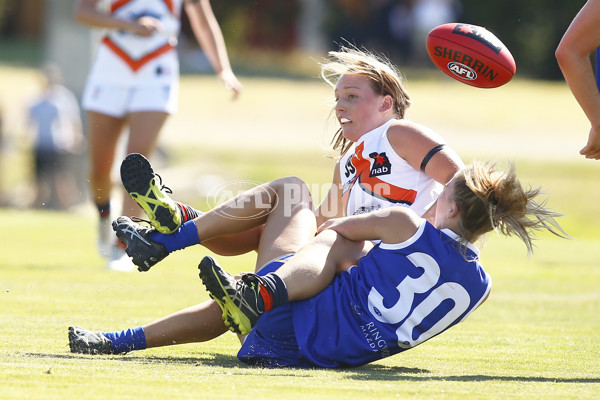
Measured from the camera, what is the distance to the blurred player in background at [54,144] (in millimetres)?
14562

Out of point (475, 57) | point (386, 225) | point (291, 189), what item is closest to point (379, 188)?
point (291, 189)

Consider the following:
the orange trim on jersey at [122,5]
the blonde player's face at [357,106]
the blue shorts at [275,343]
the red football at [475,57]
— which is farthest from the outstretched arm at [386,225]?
the orange trim on jersey at [122,5]

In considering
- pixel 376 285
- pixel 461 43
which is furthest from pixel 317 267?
pixel 461 43

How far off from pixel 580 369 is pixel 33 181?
40.3 feet

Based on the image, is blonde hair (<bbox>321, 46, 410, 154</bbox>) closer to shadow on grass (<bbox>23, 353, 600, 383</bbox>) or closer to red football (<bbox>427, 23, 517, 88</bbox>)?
red football (<bbox>427, 23, 517, 88</bbox>)

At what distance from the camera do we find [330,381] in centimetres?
343

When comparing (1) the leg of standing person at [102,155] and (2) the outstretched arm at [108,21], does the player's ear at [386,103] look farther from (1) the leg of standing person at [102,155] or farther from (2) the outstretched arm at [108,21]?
(1) the leg of standing person at [102,155]

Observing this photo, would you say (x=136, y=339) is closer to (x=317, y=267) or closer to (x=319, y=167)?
(x=317, y=267)

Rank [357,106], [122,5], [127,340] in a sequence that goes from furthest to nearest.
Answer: [122,5]
[357,106]
[127,340]

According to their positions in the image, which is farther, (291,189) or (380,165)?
(380,165)

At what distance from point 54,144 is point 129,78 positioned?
8.16 meters

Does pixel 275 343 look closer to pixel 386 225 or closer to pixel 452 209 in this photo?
pixel 386 225

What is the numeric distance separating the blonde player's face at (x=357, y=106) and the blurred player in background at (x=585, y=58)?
35.9 inches

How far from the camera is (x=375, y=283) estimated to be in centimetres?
373
